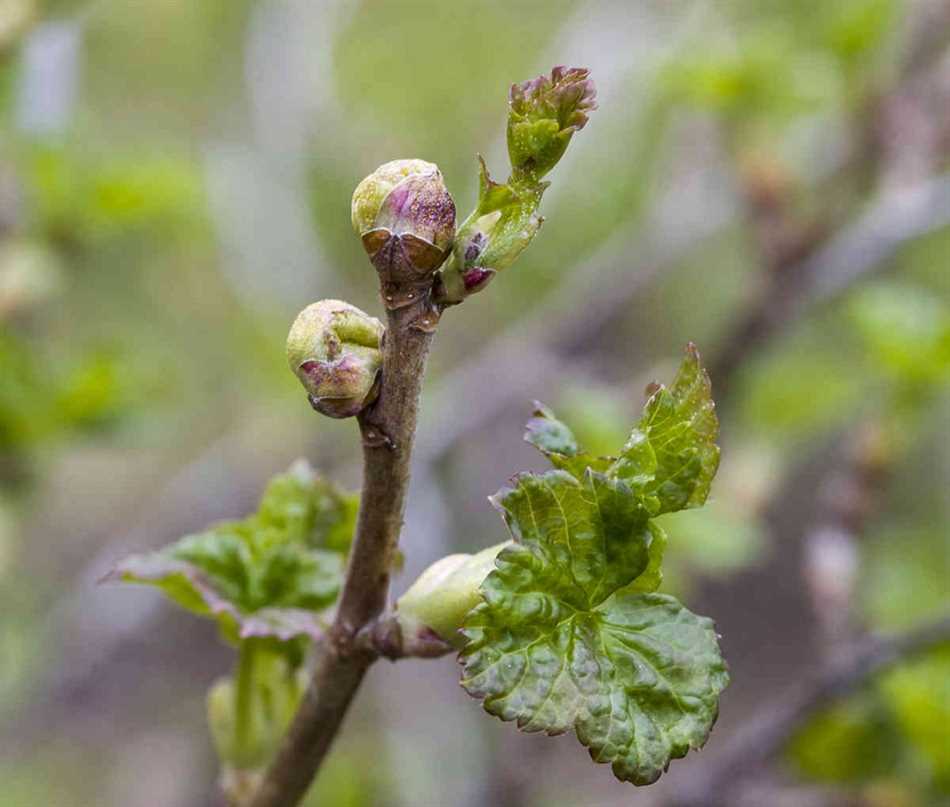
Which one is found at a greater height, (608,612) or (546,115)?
(546,115)

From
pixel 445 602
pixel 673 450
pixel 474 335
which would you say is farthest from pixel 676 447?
pixel 474 335

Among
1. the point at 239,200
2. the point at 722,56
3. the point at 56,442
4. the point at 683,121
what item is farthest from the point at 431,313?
the point at 239,200

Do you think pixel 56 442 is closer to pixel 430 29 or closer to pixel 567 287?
pixel 567 287

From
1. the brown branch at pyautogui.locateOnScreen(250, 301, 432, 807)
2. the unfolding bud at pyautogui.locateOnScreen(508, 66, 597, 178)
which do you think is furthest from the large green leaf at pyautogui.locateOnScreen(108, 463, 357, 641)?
the unfolding bud at pyautogui.locateOnScreen(508, 66, 597, 178)

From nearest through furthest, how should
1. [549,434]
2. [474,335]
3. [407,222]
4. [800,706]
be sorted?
[407,222]
[549,434]
[800,706]
[474,335]

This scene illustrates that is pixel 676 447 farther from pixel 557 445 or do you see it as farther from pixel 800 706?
pixel 800 706

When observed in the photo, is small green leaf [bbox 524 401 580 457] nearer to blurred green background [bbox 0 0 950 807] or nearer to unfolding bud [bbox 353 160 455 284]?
unfolding bud [bbox 353 160 455 284]

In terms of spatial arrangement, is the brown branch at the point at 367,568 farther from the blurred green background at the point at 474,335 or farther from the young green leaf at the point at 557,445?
the blurred green background at the point at 474,335
